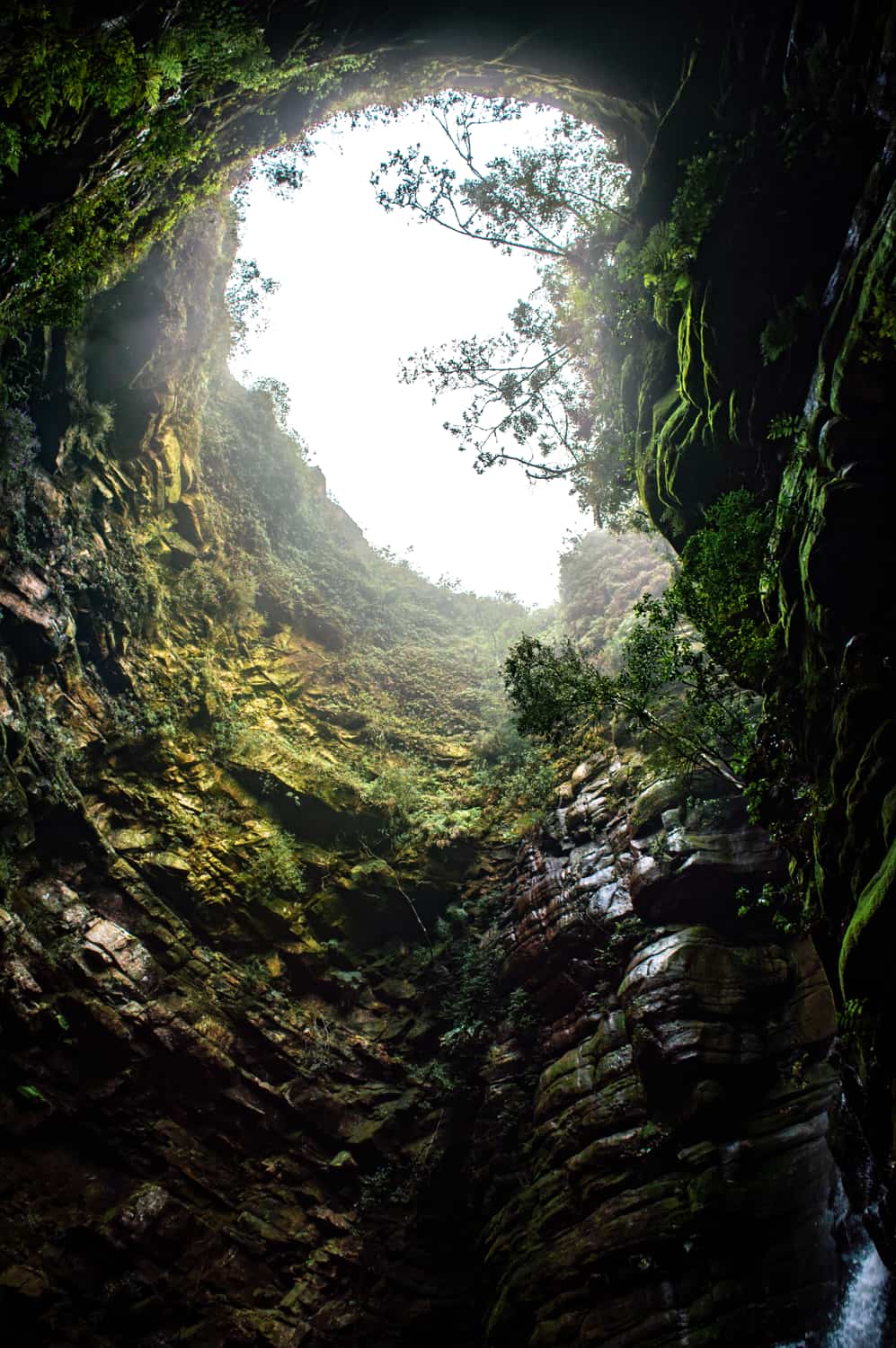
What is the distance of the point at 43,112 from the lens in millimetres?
5547

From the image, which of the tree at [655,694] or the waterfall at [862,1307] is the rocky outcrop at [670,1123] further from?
the tree at [655,694]

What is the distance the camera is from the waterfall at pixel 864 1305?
17.3ft

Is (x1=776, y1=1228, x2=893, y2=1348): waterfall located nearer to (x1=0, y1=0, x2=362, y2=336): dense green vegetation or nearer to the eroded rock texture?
the eroded rock texture

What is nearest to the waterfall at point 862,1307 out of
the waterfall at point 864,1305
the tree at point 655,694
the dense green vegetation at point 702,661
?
the waterfall at point 864,1305

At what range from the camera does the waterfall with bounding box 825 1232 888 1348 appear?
5285mm

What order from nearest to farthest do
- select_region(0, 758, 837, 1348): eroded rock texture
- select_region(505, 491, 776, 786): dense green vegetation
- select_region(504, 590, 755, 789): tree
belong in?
1. select_region(0, 758, 837, 1348): eroded rock texture
2. select_region(505, 491, 776, 786): dense green vegetation
3. select_region(504, 590, 755, 789): tree

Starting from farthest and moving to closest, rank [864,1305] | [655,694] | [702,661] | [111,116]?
1. [655,694]
2. [702,661]
3. [111,116]
4. [864,1305]

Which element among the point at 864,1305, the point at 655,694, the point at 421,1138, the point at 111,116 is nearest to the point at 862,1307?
the point at 864,1305

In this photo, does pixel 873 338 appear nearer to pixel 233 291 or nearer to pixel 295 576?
pixel 295 576

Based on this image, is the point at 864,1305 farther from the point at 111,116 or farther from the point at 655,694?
the point at 111,116

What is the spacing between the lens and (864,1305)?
5449mm

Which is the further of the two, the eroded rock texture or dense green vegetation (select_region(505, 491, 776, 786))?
dense green vegetation (select_region(505, 491, 776, 786))

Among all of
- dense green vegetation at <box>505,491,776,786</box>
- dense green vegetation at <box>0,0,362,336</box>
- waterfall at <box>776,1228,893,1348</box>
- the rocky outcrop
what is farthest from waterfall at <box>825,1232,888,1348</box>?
dense green vegetation at <box>0,0,362,336</box>

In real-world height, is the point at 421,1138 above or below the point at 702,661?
below
